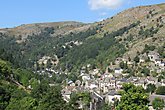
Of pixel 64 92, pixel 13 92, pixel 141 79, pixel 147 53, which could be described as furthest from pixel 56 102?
pixel 147 53

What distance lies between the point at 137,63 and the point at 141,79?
31.0 metres

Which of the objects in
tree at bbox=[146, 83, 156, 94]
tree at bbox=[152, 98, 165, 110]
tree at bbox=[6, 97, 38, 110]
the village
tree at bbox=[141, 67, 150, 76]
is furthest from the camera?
tree at bbox=[141, 67, 150, 76]

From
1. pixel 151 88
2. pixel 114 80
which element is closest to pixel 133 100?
pixel 151 88

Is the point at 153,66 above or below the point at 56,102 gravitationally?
below

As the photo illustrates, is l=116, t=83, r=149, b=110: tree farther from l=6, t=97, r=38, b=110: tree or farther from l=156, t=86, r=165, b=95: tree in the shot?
l=156, t=86, r=165, b=95: tree

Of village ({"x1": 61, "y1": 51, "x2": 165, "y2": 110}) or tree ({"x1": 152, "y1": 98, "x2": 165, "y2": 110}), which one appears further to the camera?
village ({"x1": 61, "y1": 51, "x2": 165, "y2": 110})

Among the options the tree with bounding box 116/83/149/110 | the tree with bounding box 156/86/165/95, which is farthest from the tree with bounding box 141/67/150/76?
the tree with bounding box 116/83/149/110

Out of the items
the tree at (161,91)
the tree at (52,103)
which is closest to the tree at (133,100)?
the tree at (52,103)

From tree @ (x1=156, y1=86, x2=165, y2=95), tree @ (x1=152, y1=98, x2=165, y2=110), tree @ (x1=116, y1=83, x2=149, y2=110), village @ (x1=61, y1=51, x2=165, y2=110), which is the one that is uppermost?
tree @ (x1=116, y1=83, x2=149, y2=110)

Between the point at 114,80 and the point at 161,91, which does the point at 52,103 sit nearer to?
the point at 161,91

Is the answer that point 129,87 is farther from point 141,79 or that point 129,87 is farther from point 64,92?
point 141,79

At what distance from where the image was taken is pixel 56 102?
178 feet

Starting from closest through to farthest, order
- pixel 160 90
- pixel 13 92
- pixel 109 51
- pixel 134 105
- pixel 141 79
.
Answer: pixel 134 105 < pixel 13 92 < pixel 160 90 < pixel 141 79 < pixel 109 51

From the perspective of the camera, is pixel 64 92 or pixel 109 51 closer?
pixel 64 92
